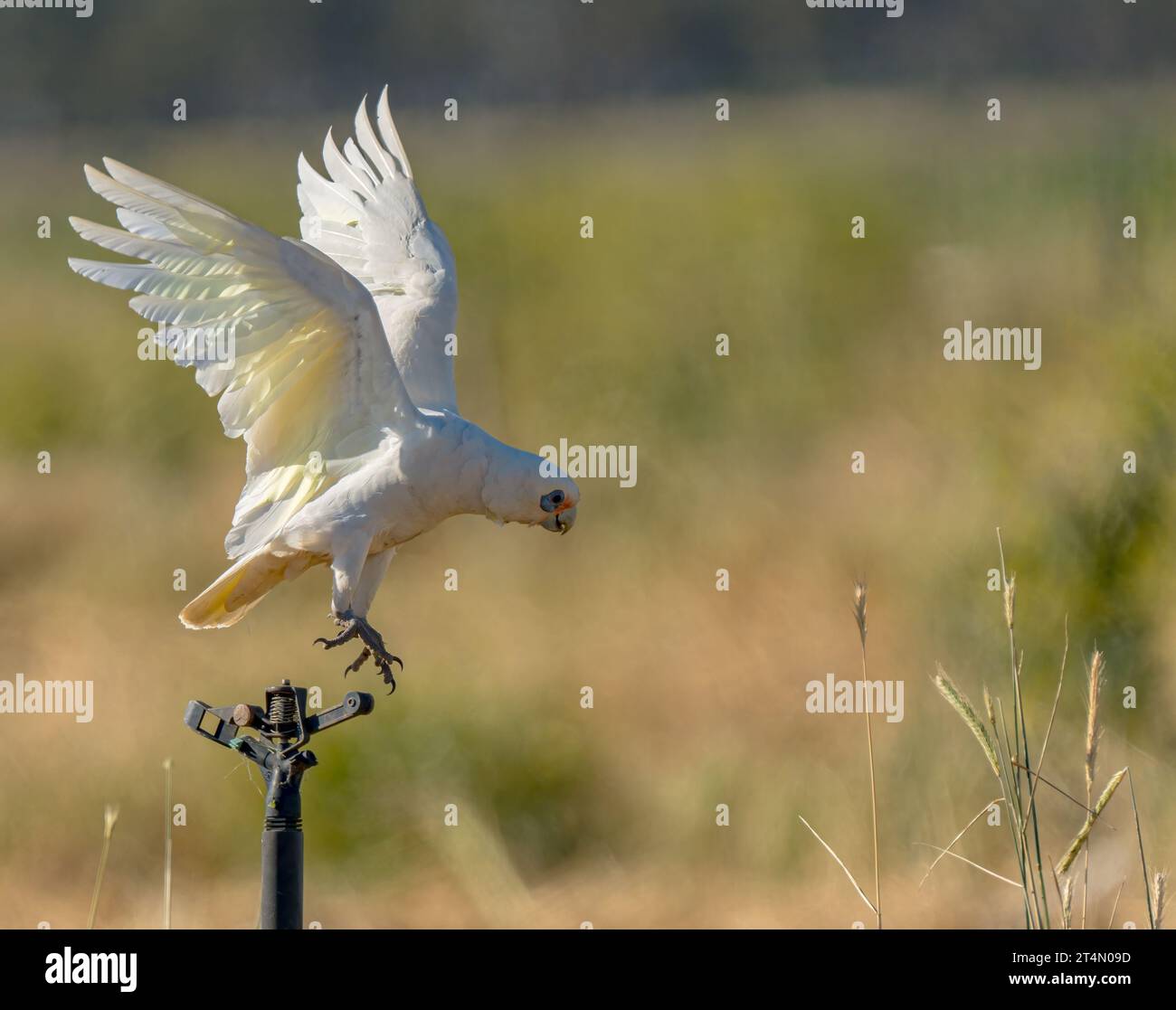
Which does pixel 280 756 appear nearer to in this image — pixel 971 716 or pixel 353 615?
pixel 353 615

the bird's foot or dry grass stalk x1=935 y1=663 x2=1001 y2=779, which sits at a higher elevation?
the bird's foot

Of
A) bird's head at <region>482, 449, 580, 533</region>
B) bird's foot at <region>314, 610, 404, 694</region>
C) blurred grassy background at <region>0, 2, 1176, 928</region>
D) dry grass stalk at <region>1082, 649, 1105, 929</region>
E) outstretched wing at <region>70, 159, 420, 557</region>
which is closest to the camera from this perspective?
dry grass stalk at <region>1082, 649, 1105, 929</region>

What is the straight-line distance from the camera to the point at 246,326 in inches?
195

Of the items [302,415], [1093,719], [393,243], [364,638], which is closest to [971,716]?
[1093,719]

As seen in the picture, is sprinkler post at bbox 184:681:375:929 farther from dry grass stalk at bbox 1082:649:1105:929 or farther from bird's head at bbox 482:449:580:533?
dry grass stalk at bbox 1082:649:1105:929

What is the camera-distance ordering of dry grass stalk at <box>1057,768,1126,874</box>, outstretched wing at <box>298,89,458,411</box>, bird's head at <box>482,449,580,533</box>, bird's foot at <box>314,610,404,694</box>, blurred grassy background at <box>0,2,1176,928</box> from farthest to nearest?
blurred grassy background at <box>0,2,1176,928</box> < outstretched wing at <box>298,89,458,411</box> < bird's head at <box>482,449,580,533</box> < bird's foot at <box>314,610,404,694</box> < dry grass stalk at <box>1057,768,1126,874</box>

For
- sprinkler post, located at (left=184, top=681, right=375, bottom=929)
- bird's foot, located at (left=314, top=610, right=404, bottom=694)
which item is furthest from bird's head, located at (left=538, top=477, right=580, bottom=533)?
sprinkler post, located at (left=184, top=681, right=375, bottom=929)

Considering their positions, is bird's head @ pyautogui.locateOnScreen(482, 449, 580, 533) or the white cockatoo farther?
bird's head @ pyautogui.locateOnScreen(482, 449, 580, 533)

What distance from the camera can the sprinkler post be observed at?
405 centimetres

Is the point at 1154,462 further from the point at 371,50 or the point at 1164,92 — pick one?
the point at 371,50

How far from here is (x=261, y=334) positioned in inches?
197

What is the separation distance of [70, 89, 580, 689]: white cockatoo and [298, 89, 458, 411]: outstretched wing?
0.85ft

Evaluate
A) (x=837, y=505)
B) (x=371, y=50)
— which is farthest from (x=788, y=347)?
(x=371, y=50)

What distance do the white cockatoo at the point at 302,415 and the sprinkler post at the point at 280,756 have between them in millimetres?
689
